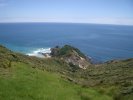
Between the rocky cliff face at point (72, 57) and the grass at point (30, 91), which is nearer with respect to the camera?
the grass at point (30, 91)

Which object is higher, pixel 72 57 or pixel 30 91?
pixel 30 91

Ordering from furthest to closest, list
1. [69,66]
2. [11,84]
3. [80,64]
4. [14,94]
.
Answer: [80,64]
[69,66]
[11,84]
[14,94]

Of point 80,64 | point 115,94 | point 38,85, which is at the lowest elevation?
point 80,64

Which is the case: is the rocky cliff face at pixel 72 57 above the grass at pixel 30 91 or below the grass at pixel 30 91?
below

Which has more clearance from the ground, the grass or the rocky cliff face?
the grass

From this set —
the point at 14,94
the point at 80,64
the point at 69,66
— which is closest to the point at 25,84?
the point at 14,94

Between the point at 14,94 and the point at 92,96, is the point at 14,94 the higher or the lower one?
the higher one

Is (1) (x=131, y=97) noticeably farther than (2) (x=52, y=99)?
Yes

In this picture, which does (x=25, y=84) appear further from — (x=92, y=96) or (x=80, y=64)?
(x=80, y=64)

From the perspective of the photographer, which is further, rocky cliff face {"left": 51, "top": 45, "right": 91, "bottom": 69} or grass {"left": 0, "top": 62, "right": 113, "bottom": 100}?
rocky cliff face {"left": 51, "top": 45, "right": 91, "bottom": 69}

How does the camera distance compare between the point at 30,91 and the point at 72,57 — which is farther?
the point at 72,57

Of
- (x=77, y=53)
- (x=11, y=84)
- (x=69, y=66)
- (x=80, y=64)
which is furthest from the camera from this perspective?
(x=77, y=53)

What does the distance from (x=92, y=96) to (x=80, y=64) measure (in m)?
127

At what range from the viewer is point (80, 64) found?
5945 inches
